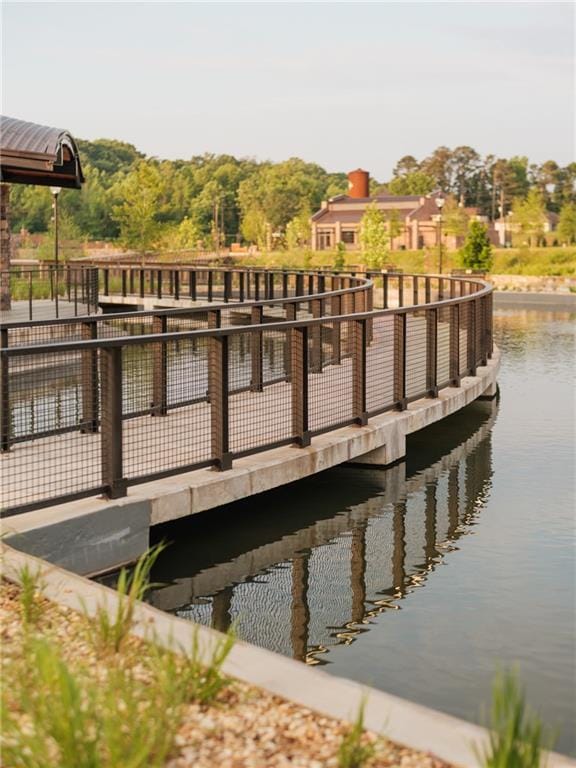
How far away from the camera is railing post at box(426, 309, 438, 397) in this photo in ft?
42.9

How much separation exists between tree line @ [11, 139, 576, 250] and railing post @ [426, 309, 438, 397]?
5558 cm

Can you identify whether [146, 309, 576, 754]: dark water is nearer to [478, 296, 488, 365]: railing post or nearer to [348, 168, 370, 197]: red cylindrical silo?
[478, 296, 488, 365]: railing post

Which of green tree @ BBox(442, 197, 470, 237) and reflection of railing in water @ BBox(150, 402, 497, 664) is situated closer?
reflection of railing in water @ BBox(150, 402, 497, 664)

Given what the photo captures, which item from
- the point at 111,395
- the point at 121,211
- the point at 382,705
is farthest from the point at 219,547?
the point at 121,211

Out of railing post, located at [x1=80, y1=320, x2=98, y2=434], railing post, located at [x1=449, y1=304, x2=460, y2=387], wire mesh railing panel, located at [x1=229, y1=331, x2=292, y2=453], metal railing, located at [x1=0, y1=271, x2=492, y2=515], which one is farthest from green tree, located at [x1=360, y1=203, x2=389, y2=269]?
railing post, located at [x1=80, y1=320, x2=98, y2=434]

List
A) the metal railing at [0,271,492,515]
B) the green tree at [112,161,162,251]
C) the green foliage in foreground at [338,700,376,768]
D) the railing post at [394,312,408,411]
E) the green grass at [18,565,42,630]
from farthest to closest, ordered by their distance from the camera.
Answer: the green tree at [112,161,162,251]
the railing post at [394,312,408,411]
the metal railing at [0,271,492,515]
the green grass at [18,565,42,630]
the green foliage in foreground at [338,700,376,768]

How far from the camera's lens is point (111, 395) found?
7422 mm

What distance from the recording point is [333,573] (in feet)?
27.3

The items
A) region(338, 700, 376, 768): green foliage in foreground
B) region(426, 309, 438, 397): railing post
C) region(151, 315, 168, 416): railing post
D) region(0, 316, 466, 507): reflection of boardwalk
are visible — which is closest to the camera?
region(338, 700, 376, 768): green foliage in foreground

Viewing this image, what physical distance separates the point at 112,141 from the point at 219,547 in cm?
18084

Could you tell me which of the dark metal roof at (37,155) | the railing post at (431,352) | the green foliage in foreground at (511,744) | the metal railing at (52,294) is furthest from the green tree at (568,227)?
the green foliage in foreground at (511,744)

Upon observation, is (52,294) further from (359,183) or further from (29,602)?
(359,183)

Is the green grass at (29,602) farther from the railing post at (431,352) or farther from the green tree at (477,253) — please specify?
the green tree at (477,253)

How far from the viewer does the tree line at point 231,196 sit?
92.6 meters
